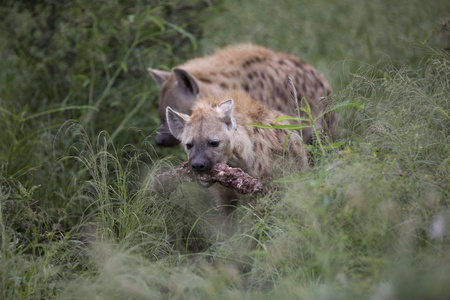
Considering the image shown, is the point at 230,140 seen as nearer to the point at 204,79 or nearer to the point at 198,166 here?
the point at 198,166

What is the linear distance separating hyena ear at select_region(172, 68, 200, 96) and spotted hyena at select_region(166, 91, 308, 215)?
832 millimetres

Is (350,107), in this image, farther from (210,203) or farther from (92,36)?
(92,36)

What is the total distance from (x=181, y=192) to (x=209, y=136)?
0.39m

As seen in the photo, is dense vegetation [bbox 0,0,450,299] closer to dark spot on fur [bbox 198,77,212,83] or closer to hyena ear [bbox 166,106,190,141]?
hyena ear [bbox 166,106,190,141]

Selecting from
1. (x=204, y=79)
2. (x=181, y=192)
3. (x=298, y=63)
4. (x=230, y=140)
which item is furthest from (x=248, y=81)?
(x=181, y=192)

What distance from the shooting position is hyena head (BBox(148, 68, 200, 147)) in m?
4.38

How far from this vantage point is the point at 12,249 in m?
2.98

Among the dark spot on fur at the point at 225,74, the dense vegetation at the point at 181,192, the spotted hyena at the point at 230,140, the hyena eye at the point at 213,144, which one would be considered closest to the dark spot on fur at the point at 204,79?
the dark spot on fur at the point at 225,74

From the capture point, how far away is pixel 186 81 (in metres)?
4.54

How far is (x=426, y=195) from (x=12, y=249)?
211 centimetres

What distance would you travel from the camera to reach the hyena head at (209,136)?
10.4 feet

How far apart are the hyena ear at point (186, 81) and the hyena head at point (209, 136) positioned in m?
1.06

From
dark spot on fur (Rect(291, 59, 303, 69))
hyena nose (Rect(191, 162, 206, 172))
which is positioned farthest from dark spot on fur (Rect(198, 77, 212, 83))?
hyena nose (Rect(191, 162, 206, 172))

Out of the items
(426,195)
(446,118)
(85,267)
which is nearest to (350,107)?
(446,118)
